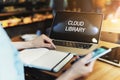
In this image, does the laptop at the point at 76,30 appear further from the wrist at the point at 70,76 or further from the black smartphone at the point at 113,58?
the wrist at the point at 70,76

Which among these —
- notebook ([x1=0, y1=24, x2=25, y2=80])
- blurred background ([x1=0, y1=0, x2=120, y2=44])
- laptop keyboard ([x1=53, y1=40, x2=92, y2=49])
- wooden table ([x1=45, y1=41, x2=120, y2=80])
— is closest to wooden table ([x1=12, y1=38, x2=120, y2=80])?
wooden table ([x1=45, y1=41, x2=120, y2=80])

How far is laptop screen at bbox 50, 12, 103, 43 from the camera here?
121cm

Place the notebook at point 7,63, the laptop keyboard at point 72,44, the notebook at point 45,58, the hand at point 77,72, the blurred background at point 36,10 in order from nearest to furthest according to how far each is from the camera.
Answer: the notebook at point 7,63 < the hand at point 77,72 < the notebook at point 45,58 < the laptop keyboard at point 72,44 < the blurred background at point 36,10

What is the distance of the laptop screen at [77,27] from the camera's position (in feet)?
3.97

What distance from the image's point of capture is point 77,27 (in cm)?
124

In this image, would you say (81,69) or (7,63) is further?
(81,69)

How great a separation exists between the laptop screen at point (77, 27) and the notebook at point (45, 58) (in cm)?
20

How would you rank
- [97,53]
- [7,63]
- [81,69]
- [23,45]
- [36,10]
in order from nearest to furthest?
[7,63] → [81,69] → [97,53] → [23,45] → [36,10]

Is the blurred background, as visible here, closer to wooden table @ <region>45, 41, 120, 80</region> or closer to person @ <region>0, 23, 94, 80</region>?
wooden table @ <region>45, 41, 120, 80</region>

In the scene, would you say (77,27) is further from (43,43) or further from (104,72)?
(104,72)

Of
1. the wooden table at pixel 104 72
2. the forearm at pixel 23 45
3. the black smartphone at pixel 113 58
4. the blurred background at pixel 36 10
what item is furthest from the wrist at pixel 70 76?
the blurred background at pixel 36 10

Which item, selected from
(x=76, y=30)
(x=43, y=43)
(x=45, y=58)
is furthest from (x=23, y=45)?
(x=76, y=30)

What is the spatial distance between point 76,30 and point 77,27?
0.02 meters

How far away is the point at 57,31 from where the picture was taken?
128 centimetres
